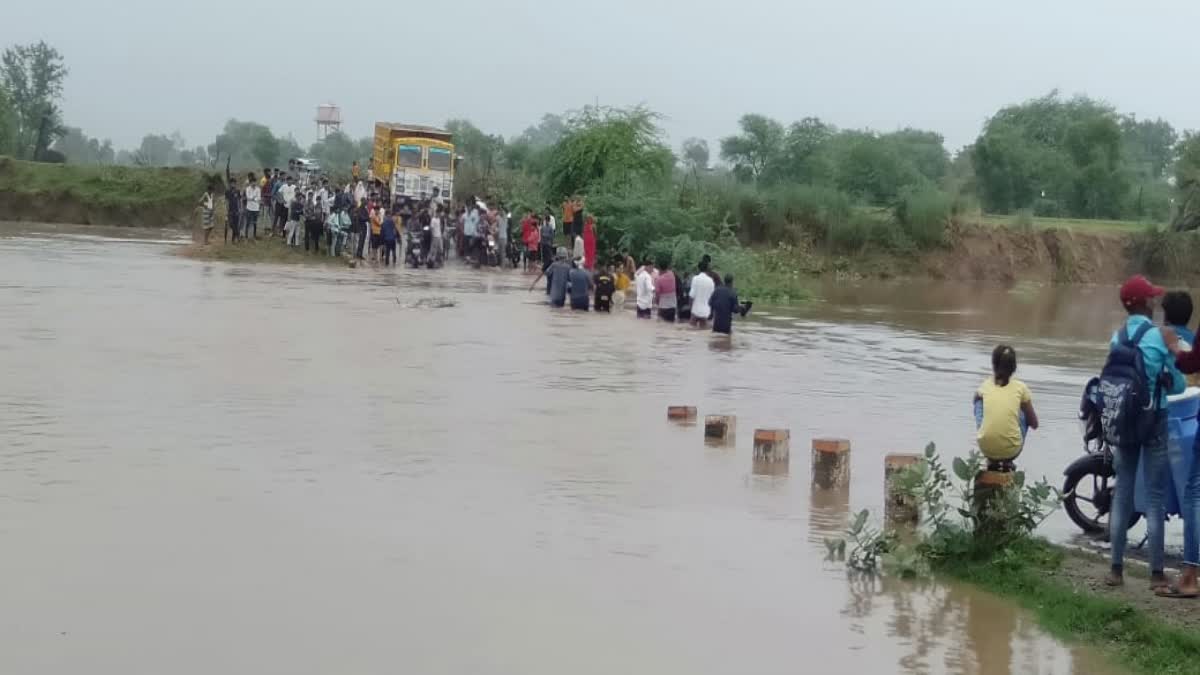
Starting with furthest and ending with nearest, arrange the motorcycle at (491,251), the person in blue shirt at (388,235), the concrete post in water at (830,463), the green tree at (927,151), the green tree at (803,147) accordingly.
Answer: the green tree at (927,151) → the green tree at (803,147) → the motorcycle at (491,251) → the person in blue shirt at (388,235) → the concrete post in water at (830,463)

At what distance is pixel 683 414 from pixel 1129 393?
270 inches

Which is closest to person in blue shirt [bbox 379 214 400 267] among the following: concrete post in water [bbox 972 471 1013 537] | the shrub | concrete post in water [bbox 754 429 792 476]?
concrete post in water [bbox 754 429 792 476]

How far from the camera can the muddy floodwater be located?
7168 mm

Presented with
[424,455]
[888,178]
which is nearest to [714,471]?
[424,455]

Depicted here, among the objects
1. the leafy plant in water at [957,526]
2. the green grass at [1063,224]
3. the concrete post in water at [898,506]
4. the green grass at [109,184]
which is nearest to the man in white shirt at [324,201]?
the green grass at [109,184]

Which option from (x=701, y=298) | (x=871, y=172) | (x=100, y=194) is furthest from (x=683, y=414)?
(x=871, y=172)

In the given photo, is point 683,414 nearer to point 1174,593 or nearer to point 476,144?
point 1174,593

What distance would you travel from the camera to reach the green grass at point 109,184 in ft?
179

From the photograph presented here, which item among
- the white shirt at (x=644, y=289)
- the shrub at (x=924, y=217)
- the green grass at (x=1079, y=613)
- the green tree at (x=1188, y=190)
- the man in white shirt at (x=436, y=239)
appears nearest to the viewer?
the green grass at (x=1079, y=613)

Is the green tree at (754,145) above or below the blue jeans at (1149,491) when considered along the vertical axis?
above

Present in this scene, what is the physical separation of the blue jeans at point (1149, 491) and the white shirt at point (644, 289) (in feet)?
58.9

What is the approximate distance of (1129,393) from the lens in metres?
8.05

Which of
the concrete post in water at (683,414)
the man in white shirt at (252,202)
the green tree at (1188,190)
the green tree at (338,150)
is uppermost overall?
the green tree at (338,150)

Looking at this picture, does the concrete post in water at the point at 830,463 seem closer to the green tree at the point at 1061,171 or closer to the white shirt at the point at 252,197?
the white shirt at the point at 252,197
